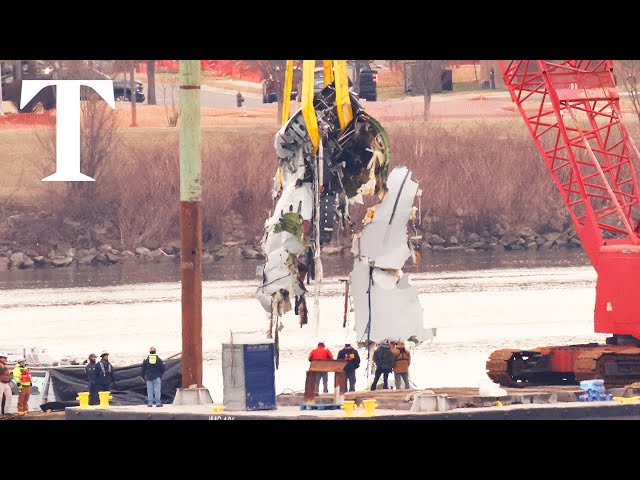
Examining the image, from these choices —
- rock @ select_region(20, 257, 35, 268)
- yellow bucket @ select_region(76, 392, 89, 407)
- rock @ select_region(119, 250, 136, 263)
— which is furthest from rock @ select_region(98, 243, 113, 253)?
yellow bucket @ select_region(76, 392, 89, 407)

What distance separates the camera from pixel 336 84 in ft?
158

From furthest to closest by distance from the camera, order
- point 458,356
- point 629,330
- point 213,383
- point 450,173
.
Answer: point 450,173, point 458,356, point 213,383, point 629,330

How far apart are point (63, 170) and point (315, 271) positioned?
75.5 metres

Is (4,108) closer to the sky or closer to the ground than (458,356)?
closer to the sky

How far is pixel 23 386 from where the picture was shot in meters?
46.8

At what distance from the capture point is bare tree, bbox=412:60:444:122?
129500 mm

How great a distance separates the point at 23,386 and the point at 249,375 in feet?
18.7

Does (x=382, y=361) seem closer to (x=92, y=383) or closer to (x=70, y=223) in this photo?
(x=92, y=383)

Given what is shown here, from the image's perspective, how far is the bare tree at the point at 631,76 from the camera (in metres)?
126

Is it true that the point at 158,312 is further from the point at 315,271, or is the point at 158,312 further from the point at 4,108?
the point at 315,271

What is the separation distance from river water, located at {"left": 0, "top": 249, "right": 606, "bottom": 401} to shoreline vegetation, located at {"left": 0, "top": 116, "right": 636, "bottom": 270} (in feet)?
8.80
